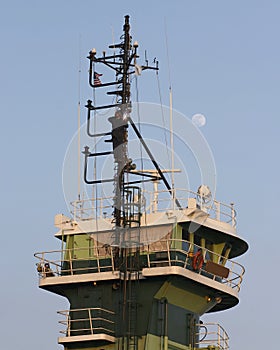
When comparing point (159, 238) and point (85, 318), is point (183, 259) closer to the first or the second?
point (159, 238)

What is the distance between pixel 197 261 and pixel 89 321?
5.36 m

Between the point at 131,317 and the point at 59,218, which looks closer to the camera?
the point at 131,317

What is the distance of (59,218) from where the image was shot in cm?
5412

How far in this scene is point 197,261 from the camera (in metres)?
51.1

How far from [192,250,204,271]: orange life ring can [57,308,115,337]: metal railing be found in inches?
159

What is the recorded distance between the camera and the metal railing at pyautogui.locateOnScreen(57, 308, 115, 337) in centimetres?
5100

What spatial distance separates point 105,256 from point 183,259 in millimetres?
3538

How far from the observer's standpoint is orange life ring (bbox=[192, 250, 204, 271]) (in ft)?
167

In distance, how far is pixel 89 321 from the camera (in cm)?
5159

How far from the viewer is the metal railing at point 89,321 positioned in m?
51.0

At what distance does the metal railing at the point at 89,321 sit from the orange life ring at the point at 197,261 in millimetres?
4049

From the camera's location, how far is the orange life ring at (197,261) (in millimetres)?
51031

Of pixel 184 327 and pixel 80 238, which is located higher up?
pixel 80 238

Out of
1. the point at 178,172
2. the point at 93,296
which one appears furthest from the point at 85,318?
the point at 178,172
